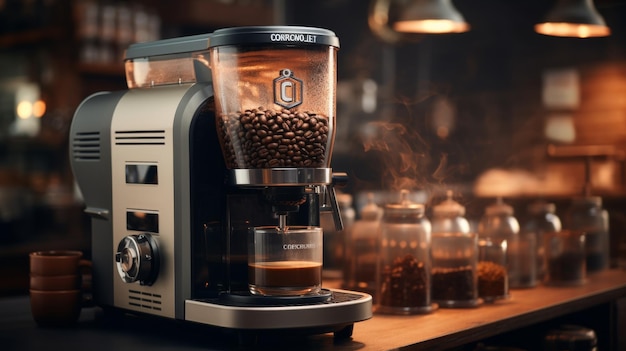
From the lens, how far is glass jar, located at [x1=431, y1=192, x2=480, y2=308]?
1.89m

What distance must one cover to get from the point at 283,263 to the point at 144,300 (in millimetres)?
287

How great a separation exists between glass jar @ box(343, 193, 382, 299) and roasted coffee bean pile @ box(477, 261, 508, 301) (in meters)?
0.24

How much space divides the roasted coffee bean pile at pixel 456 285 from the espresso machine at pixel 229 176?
16.2 inches

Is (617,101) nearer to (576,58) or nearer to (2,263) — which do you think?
(576,58)

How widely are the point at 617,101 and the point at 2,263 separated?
8.40ft

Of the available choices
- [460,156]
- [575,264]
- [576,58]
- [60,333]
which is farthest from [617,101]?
[60,333]

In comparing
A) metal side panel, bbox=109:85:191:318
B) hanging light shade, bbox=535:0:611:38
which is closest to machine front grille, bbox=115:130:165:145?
metal side panel, bbox=109:85:191:318

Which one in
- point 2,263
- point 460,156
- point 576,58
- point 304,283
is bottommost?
point 2,263

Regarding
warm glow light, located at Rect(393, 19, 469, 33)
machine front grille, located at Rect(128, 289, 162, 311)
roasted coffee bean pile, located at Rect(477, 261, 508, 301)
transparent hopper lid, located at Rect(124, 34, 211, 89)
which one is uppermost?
warm glow light, located at Rect(393, 19, 469, 33)

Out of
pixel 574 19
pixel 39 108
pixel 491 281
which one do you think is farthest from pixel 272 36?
pixel 39 108

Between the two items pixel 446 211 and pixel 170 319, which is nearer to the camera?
pixel 170 319

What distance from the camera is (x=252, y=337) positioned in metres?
1.41

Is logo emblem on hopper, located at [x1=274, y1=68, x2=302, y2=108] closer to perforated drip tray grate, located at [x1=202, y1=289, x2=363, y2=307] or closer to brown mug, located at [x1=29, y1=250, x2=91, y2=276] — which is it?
perforated drip tray grate, located at [x1=202, y1=289, x2=363, y2=307]

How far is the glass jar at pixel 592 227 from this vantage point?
2590 mm
